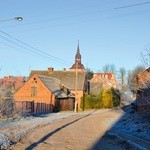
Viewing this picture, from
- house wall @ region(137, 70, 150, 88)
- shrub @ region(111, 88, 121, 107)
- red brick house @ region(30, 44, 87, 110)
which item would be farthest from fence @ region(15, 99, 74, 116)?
shrub @ region(111, 88, 121, 107)

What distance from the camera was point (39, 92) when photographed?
64.7 metres

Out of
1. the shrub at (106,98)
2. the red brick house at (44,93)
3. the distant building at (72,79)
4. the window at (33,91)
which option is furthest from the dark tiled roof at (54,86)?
the shrub at (106,98)

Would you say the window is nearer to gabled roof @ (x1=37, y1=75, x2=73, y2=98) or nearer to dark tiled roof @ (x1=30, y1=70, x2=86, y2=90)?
gabled roof @ (x1=37, y1=75, x2=73, y2=98)

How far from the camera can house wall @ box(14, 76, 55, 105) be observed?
208 feet

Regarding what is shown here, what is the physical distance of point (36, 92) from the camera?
65500 mm

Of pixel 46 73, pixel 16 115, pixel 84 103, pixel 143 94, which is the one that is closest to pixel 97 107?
pixel 84 103

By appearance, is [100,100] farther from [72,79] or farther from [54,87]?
[54,87]

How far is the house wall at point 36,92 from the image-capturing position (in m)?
63.4

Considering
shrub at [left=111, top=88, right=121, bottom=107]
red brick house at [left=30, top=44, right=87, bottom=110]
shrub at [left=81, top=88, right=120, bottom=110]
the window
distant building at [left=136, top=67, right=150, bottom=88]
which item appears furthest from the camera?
shrub at [left=111, top=88, right=121, bottom=107]

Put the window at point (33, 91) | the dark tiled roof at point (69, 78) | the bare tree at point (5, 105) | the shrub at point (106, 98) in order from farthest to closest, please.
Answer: the dark tiled roof at point (69, 78) → the shrub at point (106, 98) → the window at point (33, 91) → the bare tree at point (5, 105)

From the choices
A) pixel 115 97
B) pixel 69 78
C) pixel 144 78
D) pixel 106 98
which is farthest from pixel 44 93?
pixel 144 78

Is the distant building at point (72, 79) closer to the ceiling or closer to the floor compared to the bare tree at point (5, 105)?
closer to the ceiling

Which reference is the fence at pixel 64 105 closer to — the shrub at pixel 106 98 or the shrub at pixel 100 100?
the shrub at pixel 100 100

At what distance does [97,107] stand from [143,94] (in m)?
45.5
